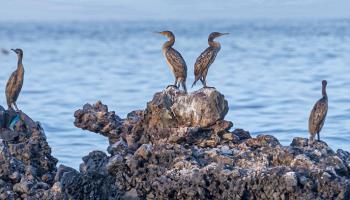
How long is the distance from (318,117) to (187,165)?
3268 mm

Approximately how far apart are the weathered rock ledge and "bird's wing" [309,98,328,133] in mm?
1850

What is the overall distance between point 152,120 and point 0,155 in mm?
Answer: 1725

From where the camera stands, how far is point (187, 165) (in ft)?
36.2

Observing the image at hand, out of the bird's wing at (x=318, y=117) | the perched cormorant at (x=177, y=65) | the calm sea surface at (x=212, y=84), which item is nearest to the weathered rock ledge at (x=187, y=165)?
the bird's wing at (x=318, y=117)

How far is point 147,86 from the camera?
39.8m

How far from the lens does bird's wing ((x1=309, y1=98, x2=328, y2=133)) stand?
45.1 feet

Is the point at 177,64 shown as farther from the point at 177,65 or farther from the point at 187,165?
the point at 187,165

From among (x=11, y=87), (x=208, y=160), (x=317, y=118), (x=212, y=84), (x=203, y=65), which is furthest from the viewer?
(x=212, y=84)

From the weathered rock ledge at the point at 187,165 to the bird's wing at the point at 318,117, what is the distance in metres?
1.85

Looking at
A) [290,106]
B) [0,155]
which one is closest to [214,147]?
[0,155]

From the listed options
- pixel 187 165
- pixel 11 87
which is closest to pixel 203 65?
pixel 11 87

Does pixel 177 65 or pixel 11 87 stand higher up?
pixel 177 65

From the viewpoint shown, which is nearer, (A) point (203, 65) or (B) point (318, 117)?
(B) point (318, 117)

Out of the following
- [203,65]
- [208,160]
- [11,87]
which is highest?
[203,65]
